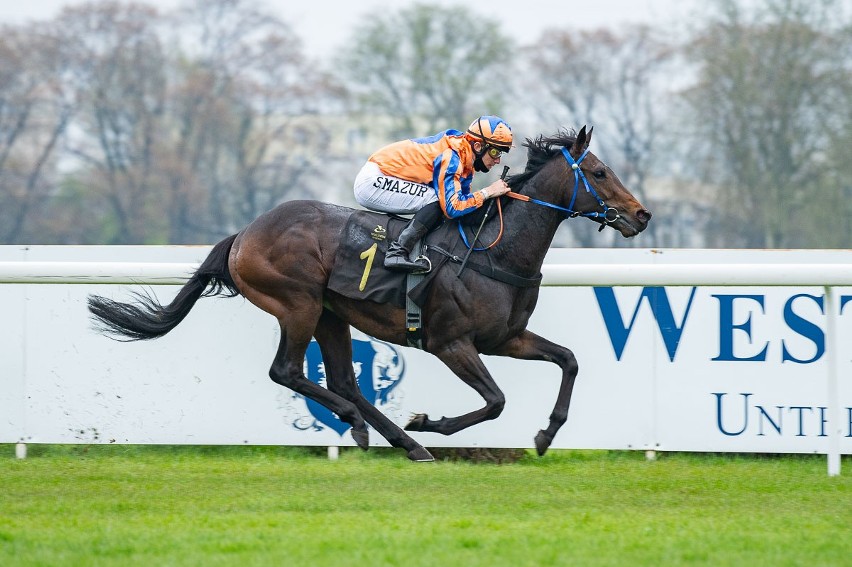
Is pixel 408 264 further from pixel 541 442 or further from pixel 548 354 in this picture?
pixel 541 442

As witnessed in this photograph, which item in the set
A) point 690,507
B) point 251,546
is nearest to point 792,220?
point 690,507

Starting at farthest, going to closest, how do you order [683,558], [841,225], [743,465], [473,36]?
[473,36] → [841,225] → [743,465] → [683,558]

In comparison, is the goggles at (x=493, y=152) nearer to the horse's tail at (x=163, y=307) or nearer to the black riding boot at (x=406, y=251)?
the black riding boot at (x=406, y=251)

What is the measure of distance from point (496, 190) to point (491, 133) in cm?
29

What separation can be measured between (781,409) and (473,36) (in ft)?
73.1

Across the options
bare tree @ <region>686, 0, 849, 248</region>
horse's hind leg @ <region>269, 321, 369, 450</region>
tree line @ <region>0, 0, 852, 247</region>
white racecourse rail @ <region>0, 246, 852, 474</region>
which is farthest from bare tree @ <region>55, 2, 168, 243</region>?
horse's hind leg @ <region>269, 321, 369, 450</region>

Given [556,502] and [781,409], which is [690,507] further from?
[781,409]

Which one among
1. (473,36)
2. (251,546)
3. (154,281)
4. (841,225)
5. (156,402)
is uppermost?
(473,36)

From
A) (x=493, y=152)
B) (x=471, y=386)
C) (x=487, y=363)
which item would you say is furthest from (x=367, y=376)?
(x=493, y=152)

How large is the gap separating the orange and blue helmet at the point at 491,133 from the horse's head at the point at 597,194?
0.34m

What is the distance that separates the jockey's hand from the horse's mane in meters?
0.07

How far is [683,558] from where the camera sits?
12.7 ft

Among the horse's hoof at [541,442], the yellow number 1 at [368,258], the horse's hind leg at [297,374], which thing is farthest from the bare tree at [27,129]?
the horse's hoof at [541,442]

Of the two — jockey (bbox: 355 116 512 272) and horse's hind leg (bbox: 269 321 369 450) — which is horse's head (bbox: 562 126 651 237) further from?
horse's hind leg (bbox: 269 321 369 450)
